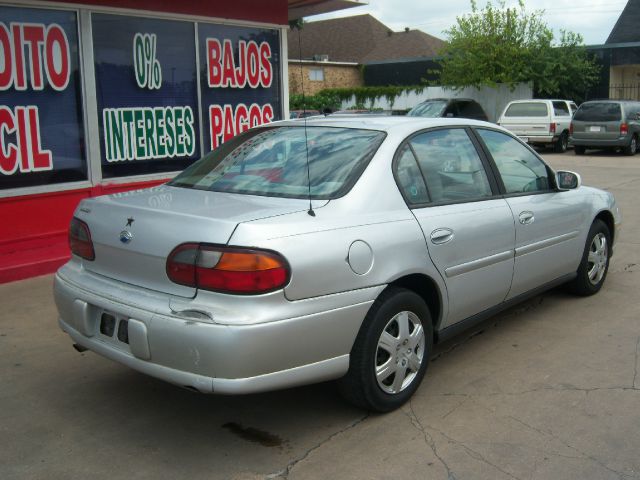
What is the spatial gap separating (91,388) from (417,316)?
203 cm

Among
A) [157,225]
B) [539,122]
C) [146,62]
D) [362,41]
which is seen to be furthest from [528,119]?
[362,41]

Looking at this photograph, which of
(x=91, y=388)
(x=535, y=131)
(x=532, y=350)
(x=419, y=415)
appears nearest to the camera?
(x=419, y=415)

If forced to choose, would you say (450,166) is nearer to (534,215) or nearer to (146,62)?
(534,215)

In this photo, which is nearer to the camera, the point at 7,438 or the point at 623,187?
the point at 7,438

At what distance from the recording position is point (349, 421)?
12.7 feet

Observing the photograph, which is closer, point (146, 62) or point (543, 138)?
point (146, 62)

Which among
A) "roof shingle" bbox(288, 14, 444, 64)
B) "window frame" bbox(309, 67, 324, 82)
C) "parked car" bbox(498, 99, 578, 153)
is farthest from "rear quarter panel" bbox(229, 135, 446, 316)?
"roof shingle" bbox(288, 14, 444, 64)

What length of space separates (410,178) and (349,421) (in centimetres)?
143

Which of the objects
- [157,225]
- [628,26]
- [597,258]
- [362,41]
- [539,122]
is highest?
[362,41]

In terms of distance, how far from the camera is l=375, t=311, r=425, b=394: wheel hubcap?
3.80m

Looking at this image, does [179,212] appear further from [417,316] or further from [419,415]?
[419,415]

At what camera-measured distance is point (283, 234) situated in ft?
10.9

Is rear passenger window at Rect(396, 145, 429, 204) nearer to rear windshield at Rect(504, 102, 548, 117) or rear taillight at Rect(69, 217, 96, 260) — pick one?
rear taillight at Rect(69, 217, 96, 260)

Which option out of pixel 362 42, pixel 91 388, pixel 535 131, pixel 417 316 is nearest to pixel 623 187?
pixel 535 131
